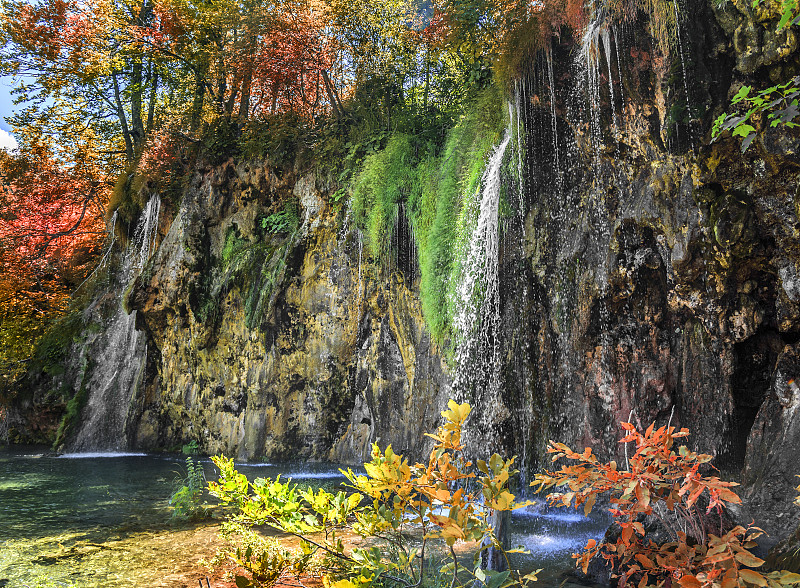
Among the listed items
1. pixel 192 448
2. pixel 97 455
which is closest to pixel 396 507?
pixel 192 448

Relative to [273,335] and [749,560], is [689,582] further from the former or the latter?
[273,335]

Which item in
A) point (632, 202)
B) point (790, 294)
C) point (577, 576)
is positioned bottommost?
point (577, 576)

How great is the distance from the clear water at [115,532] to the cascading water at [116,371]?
3.20 meters

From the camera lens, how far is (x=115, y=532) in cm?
527

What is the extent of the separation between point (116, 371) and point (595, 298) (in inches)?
445

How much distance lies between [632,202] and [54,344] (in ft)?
45.5

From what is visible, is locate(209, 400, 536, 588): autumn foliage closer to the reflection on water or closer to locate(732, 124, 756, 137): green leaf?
the reflection on water

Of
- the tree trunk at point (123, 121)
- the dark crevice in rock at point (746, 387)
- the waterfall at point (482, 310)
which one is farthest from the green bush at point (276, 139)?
the dark crevice in rock at point (746, 387)

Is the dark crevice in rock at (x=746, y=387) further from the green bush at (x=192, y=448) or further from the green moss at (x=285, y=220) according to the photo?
the green bush at (x=192, y=448)

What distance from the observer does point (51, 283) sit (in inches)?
599

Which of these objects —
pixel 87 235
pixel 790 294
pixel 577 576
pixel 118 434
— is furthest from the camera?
pixel 87 235

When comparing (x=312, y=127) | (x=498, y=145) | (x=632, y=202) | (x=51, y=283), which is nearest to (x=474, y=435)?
(x=632, y=202)

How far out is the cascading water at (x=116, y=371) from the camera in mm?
12344

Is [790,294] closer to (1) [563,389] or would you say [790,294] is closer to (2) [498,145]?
(1) [563,389]
